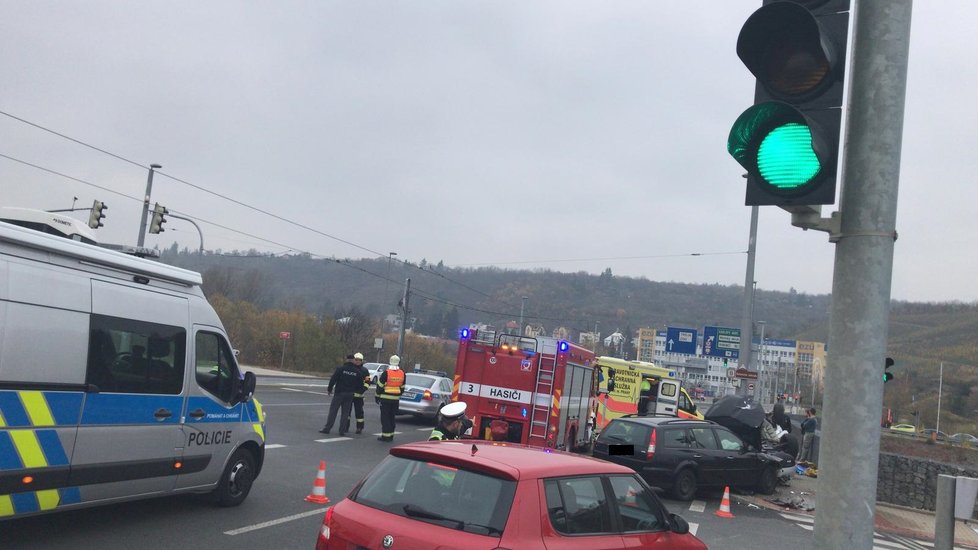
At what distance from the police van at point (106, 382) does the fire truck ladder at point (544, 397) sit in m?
7.63

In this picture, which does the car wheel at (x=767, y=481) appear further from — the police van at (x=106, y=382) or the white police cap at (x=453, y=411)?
the police van at (x=106, y=382)

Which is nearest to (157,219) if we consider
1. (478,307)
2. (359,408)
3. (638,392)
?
(359,408)

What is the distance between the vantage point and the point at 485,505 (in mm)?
4691

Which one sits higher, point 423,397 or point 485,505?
point 485,505

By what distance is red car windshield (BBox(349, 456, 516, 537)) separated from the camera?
462cm

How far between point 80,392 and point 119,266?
1.28 meters

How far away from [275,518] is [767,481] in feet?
36.0

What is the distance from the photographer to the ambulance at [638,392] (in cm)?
2488

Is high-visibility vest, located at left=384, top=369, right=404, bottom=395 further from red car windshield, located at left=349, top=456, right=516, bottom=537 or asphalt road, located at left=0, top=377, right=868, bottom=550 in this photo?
red car windshield, located at left=349, top=456, right=516, bottom=537

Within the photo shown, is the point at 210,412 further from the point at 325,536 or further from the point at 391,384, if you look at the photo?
the point at 391,384

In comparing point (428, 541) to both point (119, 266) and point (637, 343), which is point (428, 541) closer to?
point (119, 266)

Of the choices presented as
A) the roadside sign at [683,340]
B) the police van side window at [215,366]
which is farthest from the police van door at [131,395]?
the roadside sign at [683,340]

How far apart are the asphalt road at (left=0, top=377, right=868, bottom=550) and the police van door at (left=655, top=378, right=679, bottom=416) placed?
30.7 ft

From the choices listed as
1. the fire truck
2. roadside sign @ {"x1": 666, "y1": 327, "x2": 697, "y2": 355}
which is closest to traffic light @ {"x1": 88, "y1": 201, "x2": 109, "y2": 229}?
the fire truck
